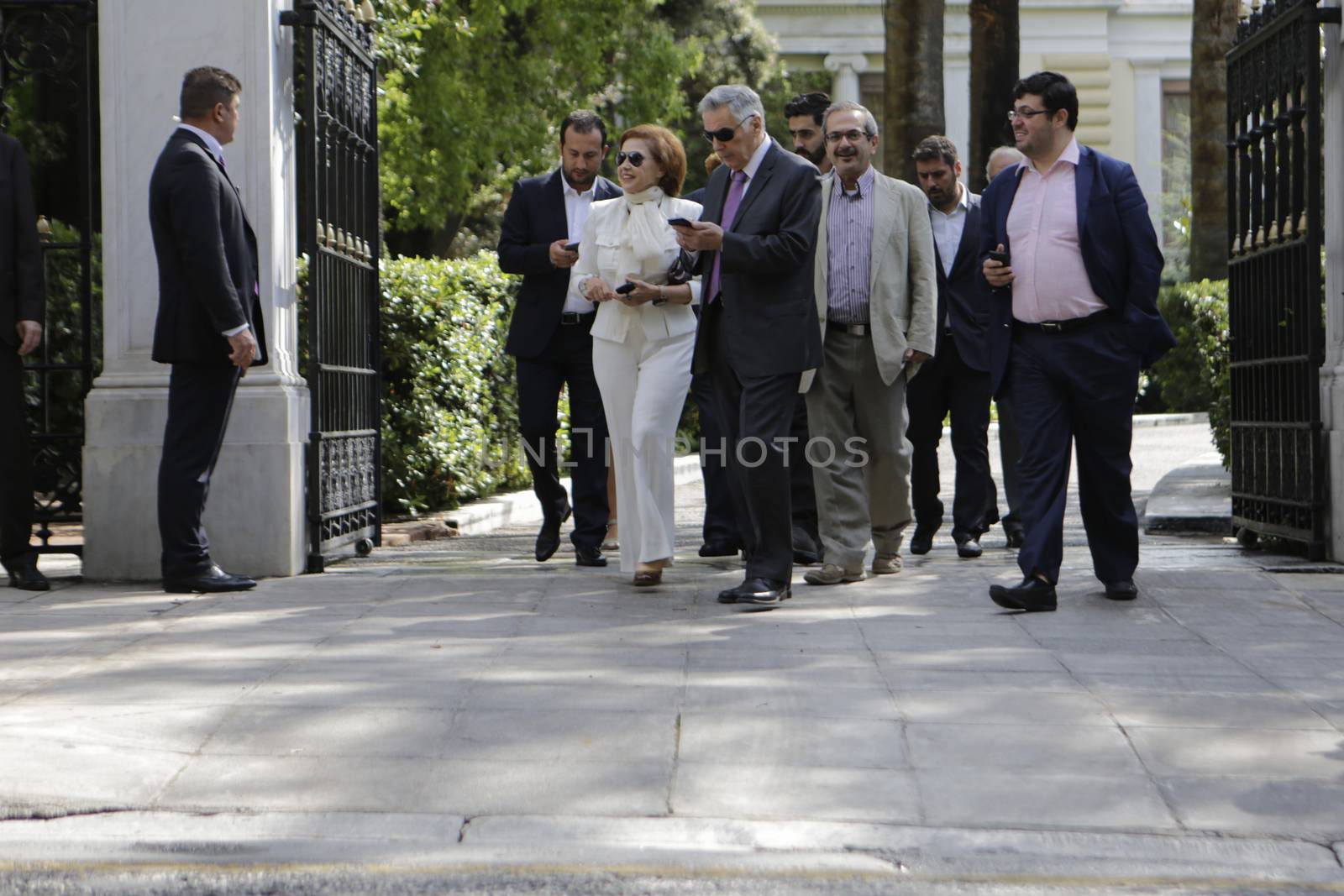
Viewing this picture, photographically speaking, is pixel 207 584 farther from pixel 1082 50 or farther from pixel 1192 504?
pixel 1082 50

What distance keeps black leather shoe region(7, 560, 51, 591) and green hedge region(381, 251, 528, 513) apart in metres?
3.35

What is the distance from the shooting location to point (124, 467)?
8031mm

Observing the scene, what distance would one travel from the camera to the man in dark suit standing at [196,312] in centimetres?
743

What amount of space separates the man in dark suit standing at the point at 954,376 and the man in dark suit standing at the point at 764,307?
5.94 feet

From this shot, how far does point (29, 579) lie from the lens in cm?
778

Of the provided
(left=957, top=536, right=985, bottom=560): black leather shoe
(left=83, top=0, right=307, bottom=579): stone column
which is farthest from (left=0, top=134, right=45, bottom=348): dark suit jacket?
(left=957, top=536, right=985, bottom=560): black leather shoe

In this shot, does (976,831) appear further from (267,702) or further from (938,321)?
(938,321)

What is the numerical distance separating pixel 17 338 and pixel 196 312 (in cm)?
82

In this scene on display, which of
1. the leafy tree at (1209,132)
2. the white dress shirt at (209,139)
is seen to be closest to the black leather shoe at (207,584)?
the white dress shirt at (209,139)

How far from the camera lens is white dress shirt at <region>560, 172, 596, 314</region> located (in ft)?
27.9

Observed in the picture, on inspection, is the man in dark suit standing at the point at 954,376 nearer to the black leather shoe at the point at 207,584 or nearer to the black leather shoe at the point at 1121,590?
the black leather shoe at the point at 1121,590

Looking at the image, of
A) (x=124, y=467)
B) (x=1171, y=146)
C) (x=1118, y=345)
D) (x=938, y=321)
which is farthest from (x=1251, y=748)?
(x=1171, y=146)

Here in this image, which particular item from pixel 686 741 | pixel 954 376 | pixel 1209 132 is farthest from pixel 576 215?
pixel 1209 132

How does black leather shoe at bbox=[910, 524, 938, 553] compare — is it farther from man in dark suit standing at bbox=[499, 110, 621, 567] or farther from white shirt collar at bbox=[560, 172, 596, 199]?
white shirt collar at bbox=[560, 172, 596, 199]
